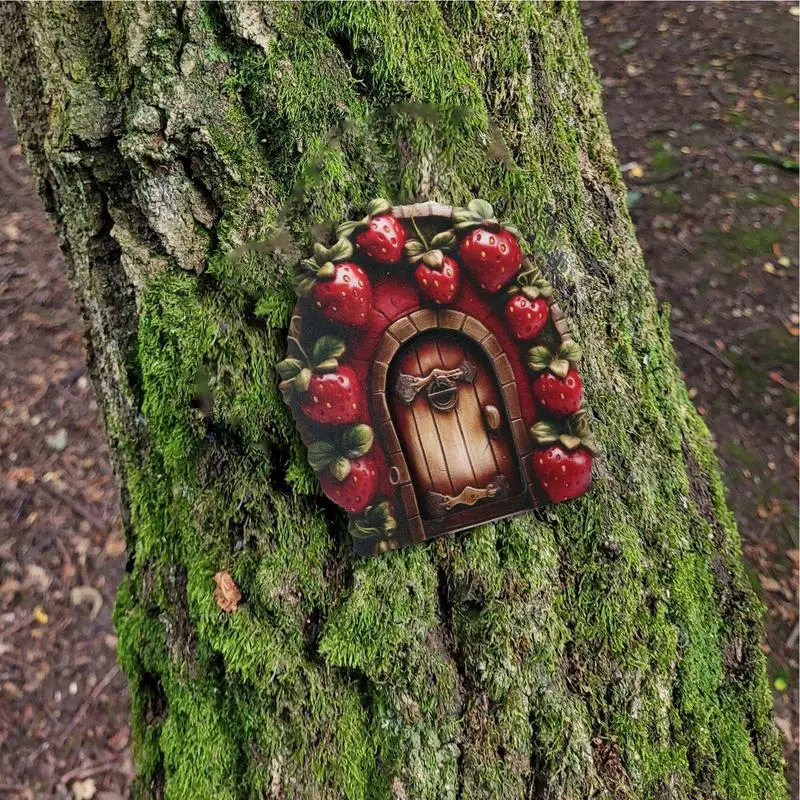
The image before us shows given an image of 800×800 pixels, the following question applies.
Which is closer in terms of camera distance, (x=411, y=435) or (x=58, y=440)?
(x=411, y=435)

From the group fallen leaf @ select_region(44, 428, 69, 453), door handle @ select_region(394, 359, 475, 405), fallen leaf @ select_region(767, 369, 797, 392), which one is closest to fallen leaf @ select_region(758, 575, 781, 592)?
fallen leaf @ select_region(767, 369, 797, 392)

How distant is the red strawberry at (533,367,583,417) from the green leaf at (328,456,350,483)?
1.05 ft

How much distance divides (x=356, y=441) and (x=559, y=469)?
33cm

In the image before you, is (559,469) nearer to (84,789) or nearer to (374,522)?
(374,522)

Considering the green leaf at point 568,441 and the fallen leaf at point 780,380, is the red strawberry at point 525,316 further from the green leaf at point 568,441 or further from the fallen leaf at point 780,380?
the fallen leaf at point 780,380

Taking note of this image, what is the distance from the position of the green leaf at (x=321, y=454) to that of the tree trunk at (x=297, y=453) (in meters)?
0.04

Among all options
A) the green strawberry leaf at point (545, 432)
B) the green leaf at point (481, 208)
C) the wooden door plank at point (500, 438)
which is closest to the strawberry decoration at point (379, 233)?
the green leaf at point (481, 208)

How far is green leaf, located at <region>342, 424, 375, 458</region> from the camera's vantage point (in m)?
0.99

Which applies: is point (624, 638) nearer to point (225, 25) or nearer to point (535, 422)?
point (535, 422)

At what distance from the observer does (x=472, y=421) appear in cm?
104

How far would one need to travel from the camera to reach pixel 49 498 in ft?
9.31

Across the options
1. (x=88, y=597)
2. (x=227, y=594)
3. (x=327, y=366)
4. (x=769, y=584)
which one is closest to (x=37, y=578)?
(x=88, y=597)

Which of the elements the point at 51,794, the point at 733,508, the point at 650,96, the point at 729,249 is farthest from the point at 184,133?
the point at 650,96

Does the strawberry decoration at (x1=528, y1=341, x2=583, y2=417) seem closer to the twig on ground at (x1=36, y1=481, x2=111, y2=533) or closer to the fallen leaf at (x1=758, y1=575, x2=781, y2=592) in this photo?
the fallen leaf at (x1=758, y1=575, x2=781, y2=592)
